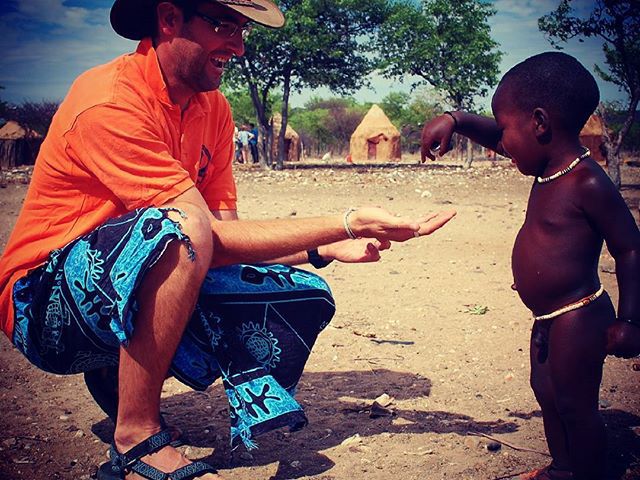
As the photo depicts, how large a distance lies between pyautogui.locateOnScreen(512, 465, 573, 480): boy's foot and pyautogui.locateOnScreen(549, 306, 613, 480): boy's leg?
0.27 feet

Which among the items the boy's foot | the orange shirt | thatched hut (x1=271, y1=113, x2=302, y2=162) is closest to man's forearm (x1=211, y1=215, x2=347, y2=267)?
the orange shirt

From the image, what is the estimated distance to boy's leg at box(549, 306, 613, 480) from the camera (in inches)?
84.6

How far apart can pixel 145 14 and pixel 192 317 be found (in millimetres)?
1302

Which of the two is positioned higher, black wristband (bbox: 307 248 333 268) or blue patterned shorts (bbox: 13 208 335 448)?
black wristband (bbox: 307 248 333 268)

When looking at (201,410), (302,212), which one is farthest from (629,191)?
(201,410)

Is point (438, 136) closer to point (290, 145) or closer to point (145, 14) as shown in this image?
point (145, 14)

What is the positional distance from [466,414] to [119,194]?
183cm

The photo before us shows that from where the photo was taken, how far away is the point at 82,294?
7.25 feet

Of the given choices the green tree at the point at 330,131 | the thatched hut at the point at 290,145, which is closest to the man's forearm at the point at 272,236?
the thatched hut at the point at 290,145

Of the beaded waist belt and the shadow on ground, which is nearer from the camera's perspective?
the beaded waist belt

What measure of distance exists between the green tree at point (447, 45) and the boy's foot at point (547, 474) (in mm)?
24862

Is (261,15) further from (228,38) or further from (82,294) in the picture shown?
(82,294)

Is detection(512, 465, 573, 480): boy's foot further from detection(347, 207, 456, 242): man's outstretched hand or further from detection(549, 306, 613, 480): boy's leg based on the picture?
detection(347, 207, 456, 242): man's outstretched hand

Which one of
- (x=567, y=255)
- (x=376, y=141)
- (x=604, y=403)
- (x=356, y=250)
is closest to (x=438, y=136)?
(x=356, y=250)
